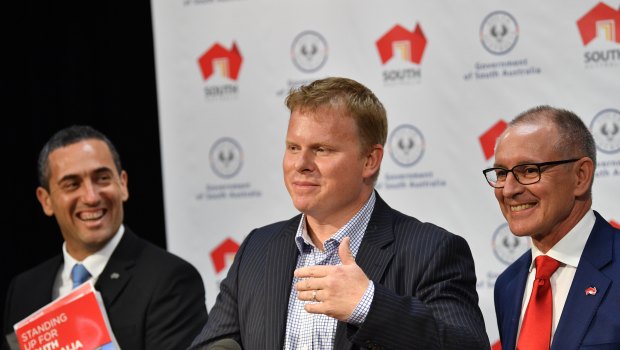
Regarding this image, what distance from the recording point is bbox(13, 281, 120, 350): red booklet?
3.78 m

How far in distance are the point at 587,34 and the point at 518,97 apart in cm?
52

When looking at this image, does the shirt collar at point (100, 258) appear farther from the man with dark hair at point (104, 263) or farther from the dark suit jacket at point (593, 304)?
the dark suit jacket at point (593, 304)

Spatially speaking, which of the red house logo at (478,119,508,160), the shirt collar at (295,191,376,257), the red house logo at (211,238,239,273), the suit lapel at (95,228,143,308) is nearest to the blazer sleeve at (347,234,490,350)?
the shirt collar at (295,191,376,257)

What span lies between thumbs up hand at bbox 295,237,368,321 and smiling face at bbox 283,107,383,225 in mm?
481

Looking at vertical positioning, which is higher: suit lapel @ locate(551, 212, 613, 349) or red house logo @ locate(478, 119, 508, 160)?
red house logo @ locate(478, 119, 508, 160)

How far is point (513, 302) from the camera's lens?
363 cm

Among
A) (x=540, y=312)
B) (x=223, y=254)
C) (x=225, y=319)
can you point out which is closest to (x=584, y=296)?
(x=540, y=312)

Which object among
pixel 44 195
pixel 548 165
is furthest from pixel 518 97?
pixel 44 195

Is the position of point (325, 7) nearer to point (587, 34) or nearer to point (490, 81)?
point (490, 81)

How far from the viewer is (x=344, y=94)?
3166 millimetres

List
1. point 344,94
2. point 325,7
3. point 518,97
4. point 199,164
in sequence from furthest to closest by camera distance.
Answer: point 199,164 → point 325,7 → point 518,97 → point 344,94

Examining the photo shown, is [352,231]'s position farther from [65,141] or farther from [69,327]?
[65,141]

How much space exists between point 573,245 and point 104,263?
2.39 metres

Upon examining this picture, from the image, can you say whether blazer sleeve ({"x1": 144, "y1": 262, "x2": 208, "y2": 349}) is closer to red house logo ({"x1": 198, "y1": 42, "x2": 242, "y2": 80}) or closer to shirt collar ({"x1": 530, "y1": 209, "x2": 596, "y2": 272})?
shirt collar ({"x1": 530, "y1": 209, "x2": 596, "y2": 272})
